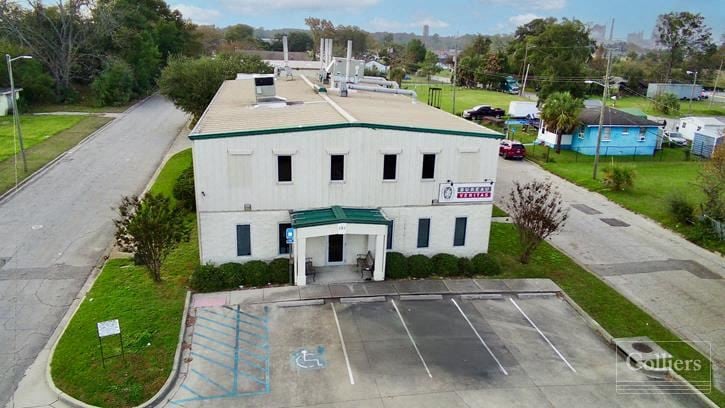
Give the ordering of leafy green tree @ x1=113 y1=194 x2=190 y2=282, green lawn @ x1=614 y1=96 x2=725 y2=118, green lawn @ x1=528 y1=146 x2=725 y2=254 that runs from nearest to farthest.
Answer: leafy green tree @ x1=113 y1=194 x2=190 y2=282, green lawn @ x1=528 y1=146 x2=725 y2=254, green lawn @ x1=614 y1=96 x2=725 y2=118

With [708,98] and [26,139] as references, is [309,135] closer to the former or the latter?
[26,139]

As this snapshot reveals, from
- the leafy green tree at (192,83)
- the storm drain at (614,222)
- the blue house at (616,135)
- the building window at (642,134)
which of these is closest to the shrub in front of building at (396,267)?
the storm drain at (614,222)

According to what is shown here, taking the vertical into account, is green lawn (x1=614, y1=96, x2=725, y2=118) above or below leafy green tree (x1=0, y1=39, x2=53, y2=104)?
below

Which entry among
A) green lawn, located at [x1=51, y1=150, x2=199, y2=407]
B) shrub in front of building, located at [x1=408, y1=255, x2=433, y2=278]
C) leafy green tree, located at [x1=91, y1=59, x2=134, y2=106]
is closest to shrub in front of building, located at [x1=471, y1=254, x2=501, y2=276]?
shrub in front of building, located at [x1=408, y1=255, x2=433, y2=278]

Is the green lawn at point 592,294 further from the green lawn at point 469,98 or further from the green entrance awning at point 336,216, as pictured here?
the green lawn at point 469,98

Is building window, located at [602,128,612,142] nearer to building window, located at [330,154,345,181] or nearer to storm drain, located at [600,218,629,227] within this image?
storm drain, located at [600,218,629,227]

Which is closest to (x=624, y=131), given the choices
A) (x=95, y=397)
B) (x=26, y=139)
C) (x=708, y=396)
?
(x=708, y=396)
